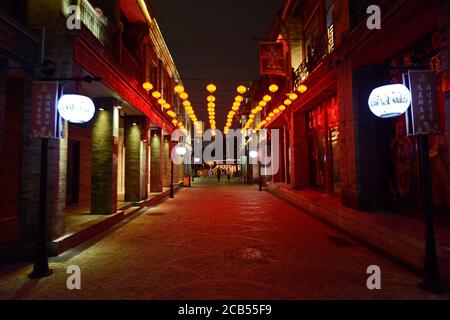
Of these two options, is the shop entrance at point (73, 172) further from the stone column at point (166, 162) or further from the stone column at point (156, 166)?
the stone column at point (166, 162)

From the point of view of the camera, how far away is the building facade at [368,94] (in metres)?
7.09

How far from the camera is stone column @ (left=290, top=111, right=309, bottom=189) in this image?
17.6 m

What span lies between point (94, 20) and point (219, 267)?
30.1ft

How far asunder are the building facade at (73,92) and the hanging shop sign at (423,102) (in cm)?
669

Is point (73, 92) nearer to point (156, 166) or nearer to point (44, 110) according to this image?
point (44, 110)

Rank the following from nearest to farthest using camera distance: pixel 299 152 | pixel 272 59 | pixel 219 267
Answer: pixel 219 267, pixel 272 59, pixel 299 152

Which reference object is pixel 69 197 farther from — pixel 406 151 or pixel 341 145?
pixel 406 151

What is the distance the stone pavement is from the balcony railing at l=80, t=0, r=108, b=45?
685 cm

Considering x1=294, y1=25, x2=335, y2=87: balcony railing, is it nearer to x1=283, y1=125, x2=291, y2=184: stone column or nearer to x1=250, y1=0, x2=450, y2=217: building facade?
x1=250, y1=0, x2=450, y2=217: building facade

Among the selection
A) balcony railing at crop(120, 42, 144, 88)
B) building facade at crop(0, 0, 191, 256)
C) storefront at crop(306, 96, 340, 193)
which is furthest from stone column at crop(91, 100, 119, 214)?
storefront at crop(306, 96, 340, 193)

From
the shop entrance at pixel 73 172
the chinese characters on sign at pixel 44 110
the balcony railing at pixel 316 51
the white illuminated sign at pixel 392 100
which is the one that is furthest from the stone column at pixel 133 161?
the white illuminated sign at pixel 392 100

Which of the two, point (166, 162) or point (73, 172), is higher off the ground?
point (166, 162)

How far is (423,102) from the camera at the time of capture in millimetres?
5172

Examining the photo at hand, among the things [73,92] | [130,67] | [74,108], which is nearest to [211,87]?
[130,67]
